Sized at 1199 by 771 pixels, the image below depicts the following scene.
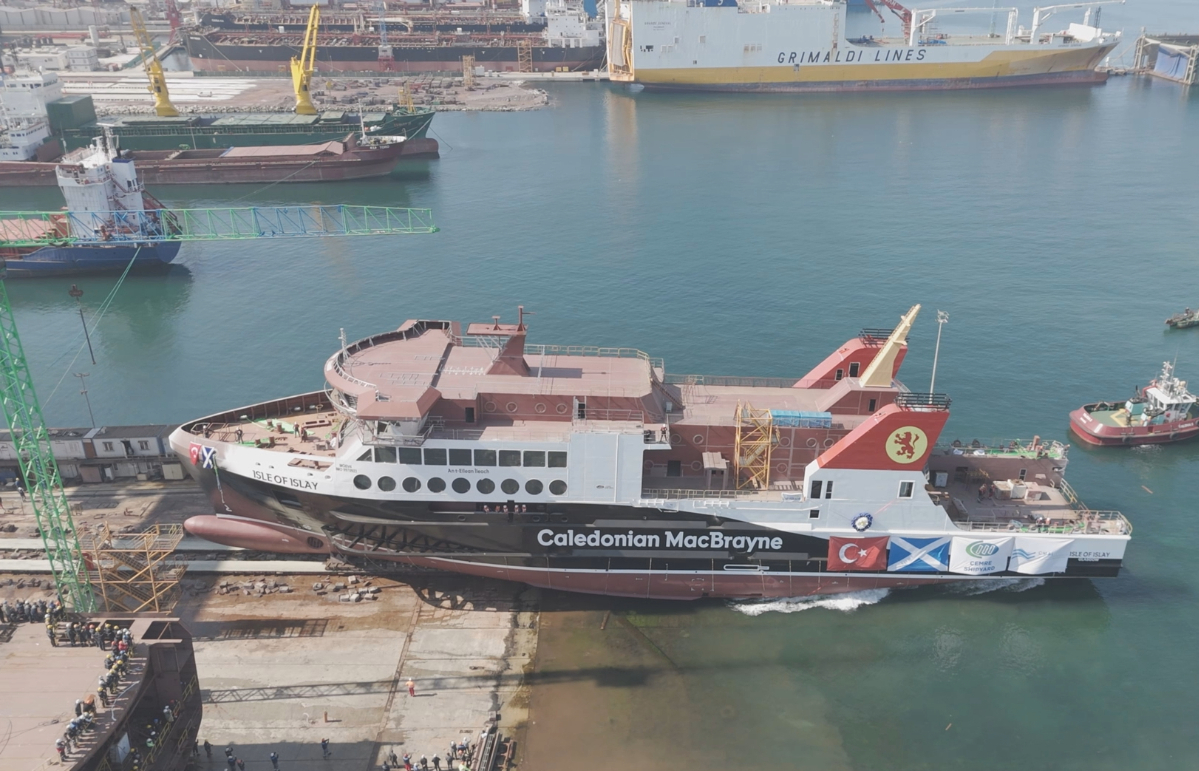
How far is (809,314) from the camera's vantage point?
198ft

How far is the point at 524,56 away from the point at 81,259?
337 feet

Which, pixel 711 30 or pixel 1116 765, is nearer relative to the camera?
pixel 1116 765

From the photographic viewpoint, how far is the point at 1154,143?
103938mm

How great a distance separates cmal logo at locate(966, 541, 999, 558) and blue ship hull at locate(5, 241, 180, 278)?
59875 mm

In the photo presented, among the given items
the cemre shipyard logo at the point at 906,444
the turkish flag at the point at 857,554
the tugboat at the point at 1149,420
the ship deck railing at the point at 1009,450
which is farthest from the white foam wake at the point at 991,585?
the tugboat at the point at 1149,420

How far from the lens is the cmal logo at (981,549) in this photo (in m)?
33.5

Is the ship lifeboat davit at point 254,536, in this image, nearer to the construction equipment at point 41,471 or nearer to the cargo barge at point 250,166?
the construction equipment at point 41,471

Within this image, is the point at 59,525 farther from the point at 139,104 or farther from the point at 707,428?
the point at 139,104

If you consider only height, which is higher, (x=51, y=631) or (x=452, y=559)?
(x=51, y=631)

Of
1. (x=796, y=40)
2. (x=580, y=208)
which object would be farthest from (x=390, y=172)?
(x=796, y=40)

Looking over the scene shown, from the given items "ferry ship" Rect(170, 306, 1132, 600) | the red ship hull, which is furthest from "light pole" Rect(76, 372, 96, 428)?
the red ship hull

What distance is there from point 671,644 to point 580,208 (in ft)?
191

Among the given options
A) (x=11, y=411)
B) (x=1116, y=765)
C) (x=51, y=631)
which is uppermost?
(x=11, y=411)

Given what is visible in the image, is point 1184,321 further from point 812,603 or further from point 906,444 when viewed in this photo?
point 812,603
